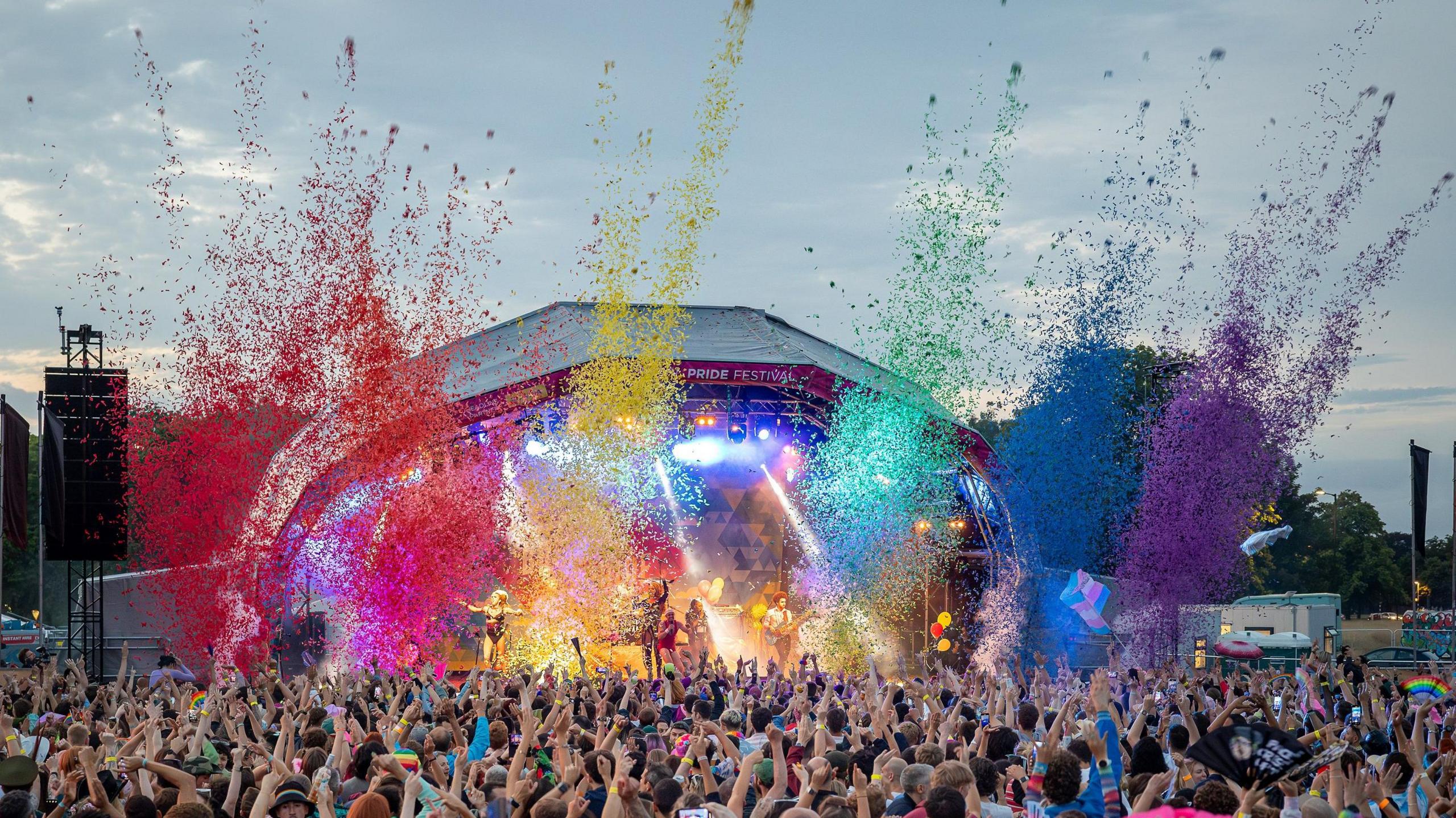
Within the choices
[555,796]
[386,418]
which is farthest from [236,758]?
[386,418]

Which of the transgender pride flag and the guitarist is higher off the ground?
the transgender pride flag

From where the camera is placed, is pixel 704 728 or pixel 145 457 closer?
pixel 704 728

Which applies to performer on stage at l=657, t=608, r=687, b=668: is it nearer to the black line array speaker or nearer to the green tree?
the black line array speaker

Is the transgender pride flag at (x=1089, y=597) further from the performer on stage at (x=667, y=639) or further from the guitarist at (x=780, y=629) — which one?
the guitarist at (x=780, y=629)

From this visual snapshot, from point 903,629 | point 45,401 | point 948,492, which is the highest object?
point 45,401

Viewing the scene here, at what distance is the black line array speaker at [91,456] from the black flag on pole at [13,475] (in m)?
0.71

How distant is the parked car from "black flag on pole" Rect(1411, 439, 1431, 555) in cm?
252

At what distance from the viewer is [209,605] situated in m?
24.0

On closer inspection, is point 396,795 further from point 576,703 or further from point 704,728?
point 576,703

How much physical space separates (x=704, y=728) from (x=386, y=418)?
684 inches

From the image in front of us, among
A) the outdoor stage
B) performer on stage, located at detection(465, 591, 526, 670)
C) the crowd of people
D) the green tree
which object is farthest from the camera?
the green tree

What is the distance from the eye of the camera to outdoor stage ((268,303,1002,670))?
82.1ft

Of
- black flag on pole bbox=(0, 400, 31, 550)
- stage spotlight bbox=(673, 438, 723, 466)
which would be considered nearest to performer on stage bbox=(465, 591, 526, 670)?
stage spotlight bbox=(673, 438, 723, 466)

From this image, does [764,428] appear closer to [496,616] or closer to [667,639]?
[667,639]
